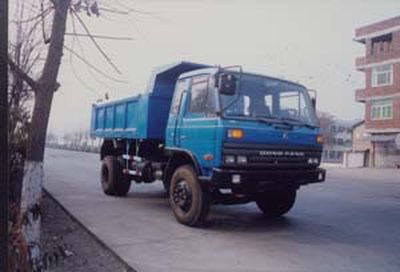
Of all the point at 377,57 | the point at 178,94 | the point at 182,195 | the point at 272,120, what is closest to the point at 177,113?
the point at 178,94

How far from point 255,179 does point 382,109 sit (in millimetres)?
36823

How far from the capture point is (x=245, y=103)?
748 centimetres

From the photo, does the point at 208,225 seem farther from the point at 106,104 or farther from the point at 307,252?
the point at 106,104

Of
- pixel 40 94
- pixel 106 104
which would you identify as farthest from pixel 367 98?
pixel 40 94

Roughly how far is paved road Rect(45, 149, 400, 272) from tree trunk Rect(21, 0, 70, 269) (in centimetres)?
152

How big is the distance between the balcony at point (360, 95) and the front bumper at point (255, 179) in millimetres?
37514

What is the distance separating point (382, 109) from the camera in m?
40.8

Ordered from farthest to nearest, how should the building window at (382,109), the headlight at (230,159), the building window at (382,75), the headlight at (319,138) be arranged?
1. the building window at (382,75)
2. the building window at (382,109)
3. the headlight at (319,138)
4. the headlight at (230,159)

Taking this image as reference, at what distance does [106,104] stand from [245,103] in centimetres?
561

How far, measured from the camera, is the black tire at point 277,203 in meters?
8.96

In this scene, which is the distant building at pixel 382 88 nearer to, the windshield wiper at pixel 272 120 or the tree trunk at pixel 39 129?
the windshield wiper at pixel 272 120

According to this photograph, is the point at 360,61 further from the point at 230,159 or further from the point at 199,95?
the point at 230,159

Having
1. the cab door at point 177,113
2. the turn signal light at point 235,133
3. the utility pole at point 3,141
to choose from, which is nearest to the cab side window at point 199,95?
the cab door at point 177,113

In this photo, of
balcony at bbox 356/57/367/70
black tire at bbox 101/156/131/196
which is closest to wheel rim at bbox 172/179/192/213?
black tire at bbox 101/156/131/196
